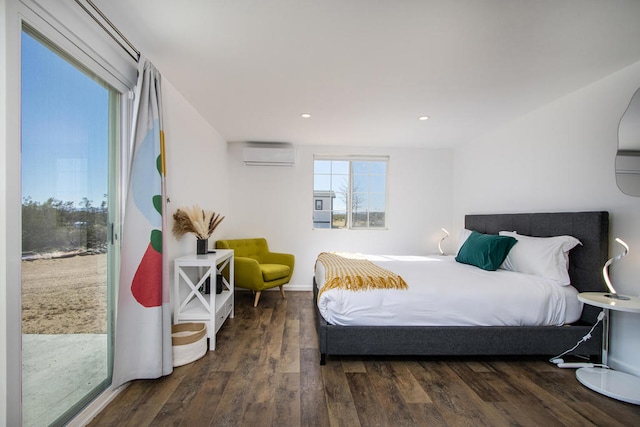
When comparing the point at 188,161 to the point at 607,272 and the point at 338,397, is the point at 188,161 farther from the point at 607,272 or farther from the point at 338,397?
the point at 607,272

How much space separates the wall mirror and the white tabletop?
0.80 meters

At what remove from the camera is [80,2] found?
1.64m

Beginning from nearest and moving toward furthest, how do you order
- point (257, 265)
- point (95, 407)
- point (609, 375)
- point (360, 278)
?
point (95, 407) < point (609, 375) < point (360, 278) < point (257, 265)

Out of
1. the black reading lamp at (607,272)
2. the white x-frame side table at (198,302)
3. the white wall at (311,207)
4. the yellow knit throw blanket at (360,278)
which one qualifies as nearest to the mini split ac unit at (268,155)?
the white wall at (311,207)

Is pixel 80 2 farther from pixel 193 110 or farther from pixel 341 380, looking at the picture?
pixel 341 380

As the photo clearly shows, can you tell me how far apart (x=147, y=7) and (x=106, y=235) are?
54.5 inches

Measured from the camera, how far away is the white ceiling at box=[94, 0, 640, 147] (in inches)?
68.4

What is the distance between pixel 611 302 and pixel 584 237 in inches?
28.1

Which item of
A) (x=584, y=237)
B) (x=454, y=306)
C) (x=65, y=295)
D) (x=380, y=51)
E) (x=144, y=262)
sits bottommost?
(x=454, y=306)

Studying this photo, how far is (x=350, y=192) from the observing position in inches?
205

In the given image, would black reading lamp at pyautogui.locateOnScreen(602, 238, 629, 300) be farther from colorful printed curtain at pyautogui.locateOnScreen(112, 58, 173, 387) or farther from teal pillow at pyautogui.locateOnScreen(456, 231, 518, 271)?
colorful printed curtain at pyautogui.locateOnScreen(112, 58, 173, 387)

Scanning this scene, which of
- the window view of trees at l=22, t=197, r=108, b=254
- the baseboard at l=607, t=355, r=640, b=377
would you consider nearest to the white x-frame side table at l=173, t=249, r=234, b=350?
the window view of trees at l=22, t=197, r=108, b=254

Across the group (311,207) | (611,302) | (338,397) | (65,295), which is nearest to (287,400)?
(338,397)

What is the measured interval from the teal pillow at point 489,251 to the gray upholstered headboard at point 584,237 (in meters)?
0.32
